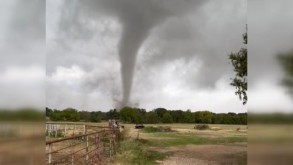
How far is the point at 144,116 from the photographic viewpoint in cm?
497

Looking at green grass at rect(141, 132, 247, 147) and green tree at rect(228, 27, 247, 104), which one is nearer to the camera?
green tree at rect(228, 27, 247, 104)

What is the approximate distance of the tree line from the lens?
4824 millimetres

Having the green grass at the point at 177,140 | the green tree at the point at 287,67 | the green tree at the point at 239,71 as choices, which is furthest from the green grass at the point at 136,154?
→ the green tree at the point at 287,67

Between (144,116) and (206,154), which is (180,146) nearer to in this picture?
(206,154)

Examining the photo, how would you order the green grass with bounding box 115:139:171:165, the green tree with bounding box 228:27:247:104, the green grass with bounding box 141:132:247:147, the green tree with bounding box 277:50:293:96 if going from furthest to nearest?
the green grass with bounding box 115:139:171:165 < the green grass with bounding box 141:132:247:147 < the green tree with bounding box 228:27:247:104 < the green tree with bounding box 277:50:293:96

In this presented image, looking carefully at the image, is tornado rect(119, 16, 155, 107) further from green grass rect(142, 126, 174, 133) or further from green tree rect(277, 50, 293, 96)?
green tree rect(277, 50, 293, 96)

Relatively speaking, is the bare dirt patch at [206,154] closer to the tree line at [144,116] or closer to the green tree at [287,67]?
the tree line at [144,116]

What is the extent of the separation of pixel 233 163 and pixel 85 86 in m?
2.24

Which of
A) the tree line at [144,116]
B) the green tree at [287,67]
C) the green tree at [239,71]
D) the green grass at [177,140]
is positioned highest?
the green tree at [239,71]

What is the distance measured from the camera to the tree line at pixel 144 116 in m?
4.82

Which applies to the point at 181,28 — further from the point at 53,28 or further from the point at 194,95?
the point at 53,28

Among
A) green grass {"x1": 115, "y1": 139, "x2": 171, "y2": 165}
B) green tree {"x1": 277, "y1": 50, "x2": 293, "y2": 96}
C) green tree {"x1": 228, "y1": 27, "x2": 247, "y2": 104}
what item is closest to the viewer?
green tree {"x1": 277, "y1": 50, "x2": 293, "y2": 96}

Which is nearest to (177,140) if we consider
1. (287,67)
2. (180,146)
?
(180,146)

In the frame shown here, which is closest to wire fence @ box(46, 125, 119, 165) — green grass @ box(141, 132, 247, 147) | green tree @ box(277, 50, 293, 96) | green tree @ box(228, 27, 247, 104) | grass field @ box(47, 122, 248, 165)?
grass field @ box(47, 122, 248, 165)
